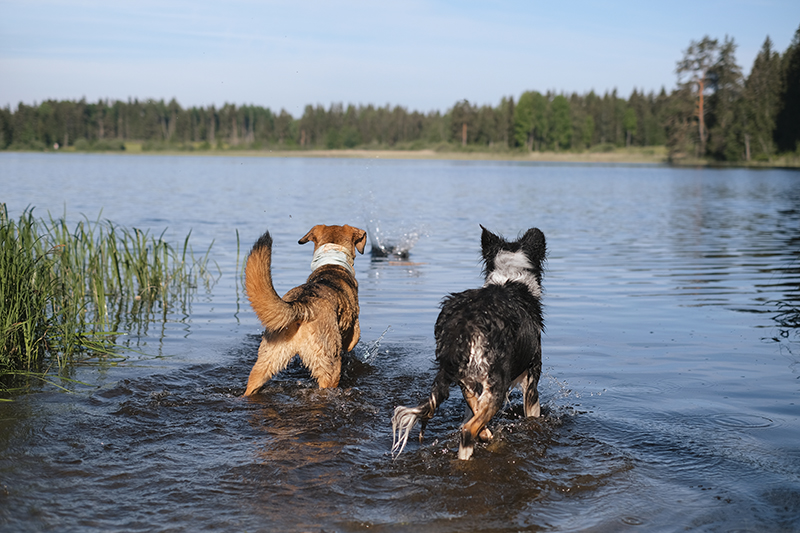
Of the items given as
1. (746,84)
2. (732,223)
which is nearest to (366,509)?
(732,223)

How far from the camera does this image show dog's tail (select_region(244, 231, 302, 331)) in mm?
4852

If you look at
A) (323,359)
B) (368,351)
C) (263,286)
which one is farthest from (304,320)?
(368,351)

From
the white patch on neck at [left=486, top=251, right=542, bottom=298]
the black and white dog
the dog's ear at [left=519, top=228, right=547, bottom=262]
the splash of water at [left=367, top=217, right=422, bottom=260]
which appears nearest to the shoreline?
the splash of water at [left=367, top=217, right=422, bottom=260]

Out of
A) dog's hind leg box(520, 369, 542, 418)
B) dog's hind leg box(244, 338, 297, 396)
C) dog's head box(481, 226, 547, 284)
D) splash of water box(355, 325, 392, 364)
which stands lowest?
splash of water box(355, 325, 392, 364)

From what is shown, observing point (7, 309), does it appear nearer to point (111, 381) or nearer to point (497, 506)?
point (111, 381)

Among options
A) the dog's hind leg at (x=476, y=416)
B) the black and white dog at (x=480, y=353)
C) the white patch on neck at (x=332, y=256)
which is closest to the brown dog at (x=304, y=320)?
the white patch on neck at (x=332, y=256)

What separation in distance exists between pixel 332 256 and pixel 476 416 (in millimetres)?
3048

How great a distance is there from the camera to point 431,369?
7.02m

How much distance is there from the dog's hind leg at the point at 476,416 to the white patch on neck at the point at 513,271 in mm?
1112

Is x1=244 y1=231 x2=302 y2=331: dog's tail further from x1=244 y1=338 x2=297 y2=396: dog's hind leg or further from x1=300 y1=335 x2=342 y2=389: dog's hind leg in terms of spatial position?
x1=300 y1=335 x2=342 y2=389: dog's hind leg

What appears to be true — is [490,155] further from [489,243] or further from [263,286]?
[263,286]

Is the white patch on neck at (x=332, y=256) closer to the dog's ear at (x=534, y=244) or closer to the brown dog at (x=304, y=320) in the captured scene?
the brown dog at (x=304, y=320)

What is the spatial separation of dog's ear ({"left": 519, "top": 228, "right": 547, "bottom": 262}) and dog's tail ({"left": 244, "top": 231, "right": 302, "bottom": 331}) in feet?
6.98

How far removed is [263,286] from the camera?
4875 millimetres
